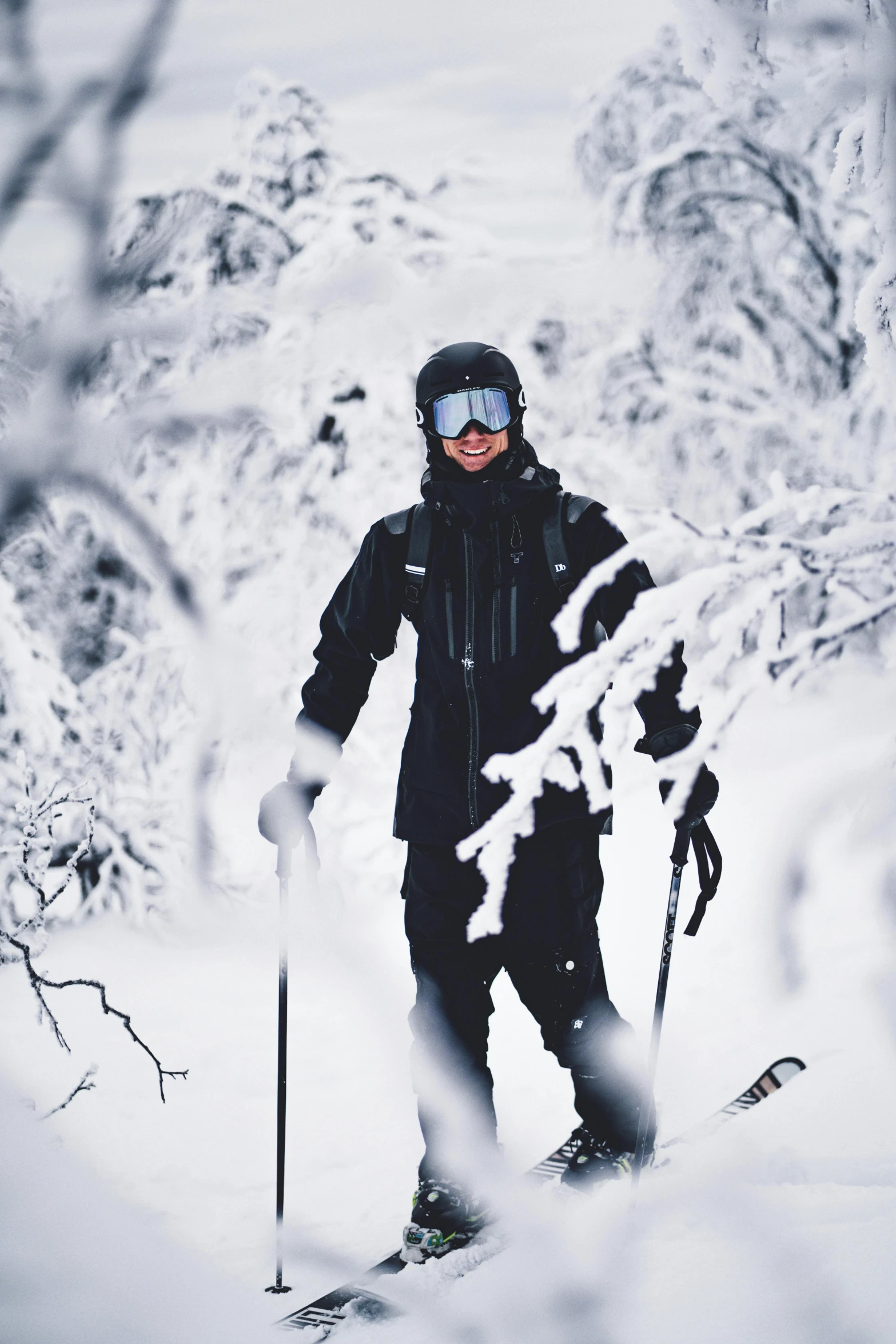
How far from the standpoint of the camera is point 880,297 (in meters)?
2.23

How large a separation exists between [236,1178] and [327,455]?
4.52 meters

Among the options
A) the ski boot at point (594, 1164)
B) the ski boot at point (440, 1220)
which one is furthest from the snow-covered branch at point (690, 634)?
the ski boot at point (594, 1164)

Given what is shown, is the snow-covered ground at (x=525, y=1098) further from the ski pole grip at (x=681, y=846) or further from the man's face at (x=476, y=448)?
the man's face at (x=476, y=448)

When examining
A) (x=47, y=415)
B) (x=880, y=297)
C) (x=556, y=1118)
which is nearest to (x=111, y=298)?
(x=47, y=415)

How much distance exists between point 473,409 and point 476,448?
10 cm

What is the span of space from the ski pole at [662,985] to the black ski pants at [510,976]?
5.7 inches

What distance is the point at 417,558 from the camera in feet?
9.07

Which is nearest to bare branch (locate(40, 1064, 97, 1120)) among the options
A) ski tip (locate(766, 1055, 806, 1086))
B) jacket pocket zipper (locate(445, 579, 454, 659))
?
jacket pocket zipper (locate(445, 579, 454, 659))

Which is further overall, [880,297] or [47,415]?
[47,415]

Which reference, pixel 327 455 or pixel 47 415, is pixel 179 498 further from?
pixel 47 415

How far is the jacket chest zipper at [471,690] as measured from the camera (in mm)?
2734

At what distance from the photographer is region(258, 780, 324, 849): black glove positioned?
288 centimetres

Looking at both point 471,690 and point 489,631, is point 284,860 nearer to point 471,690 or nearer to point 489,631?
point 471,690

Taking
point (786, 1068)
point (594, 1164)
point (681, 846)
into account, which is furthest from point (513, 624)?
point (786, 1068)
